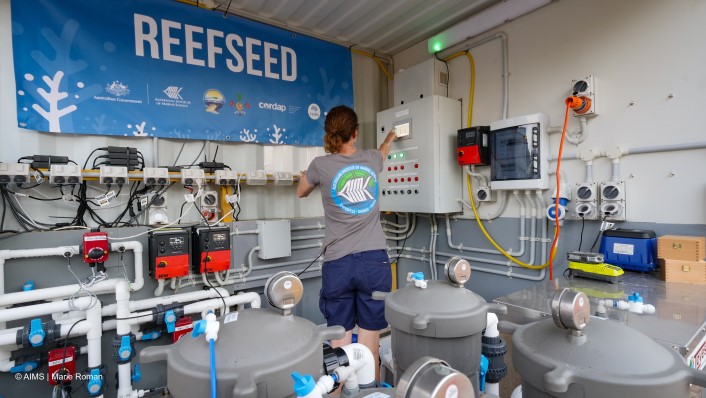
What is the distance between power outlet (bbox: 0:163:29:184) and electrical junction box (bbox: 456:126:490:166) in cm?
271

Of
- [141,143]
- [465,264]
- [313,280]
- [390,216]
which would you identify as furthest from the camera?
[390,216]

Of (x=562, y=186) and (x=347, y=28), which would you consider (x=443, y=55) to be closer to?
(x=347, y=28)

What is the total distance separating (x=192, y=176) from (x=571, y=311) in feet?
7.30

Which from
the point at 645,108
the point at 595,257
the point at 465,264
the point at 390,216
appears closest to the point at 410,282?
the point at 465,264

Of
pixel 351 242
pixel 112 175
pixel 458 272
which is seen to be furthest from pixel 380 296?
pixel 112 175

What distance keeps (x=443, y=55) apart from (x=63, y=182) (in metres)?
2.90

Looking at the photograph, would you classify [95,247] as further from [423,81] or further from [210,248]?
[423,81]

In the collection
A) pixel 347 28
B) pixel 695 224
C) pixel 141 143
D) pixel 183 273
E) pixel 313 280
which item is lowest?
pixel 313 280

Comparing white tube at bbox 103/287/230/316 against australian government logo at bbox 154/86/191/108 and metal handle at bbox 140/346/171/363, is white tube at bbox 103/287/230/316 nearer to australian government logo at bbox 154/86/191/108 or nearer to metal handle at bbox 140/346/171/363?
australian government logo at bbox 154/86/191/108

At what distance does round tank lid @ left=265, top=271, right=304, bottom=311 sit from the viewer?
27.0 inches

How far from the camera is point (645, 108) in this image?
2.00m

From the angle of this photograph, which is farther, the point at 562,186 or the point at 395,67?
the point at 395,67

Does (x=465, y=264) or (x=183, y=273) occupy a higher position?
(x=465, y=264)

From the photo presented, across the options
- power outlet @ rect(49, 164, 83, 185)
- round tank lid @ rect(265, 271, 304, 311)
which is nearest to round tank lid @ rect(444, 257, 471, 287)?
round tank lid @ rect(265, 271, 304, 311)
